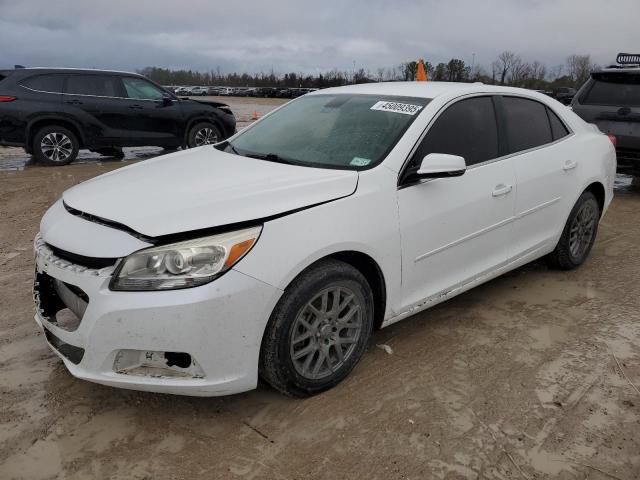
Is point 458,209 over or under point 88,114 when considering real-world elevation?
under

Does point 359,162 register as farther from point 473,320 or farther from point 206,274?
point 473,320

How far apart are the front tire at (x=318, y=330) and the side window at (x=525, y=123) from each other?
182 cm

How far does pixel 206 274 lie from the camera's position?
2.46m

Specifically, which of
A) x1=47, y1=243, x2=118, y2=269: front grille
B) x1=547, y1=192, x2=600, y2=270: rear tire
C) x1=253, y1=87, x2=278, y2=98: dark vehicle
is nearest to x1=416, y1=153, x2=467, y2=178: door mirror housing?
x1=47, y1=243, x2=118, y2=269: front grille

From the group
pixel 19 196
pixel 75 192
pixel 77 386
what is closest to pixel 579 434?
pixel 77 386

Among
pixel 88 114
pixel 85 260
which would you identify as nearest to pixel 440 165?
pixel 85 260

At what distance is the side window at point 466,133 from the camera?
348cm

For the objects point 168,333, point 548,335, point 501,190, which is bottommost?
point 548,335

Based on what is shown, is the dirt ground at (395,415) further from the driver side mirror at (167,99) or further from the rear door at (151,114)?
the driver side mirror at (167,99)

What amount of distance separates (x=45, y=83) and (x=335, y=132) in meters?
7.97

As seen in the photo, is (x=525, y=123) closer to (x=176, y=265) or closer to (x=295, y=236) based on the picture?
(x=295, y=236)

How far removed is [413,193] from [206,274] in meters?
1.37

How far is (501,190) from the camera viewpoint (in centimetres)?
378

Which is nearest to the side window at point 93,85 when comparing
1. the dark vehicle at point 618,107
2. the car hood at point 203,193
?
the car hood at point 203,193
